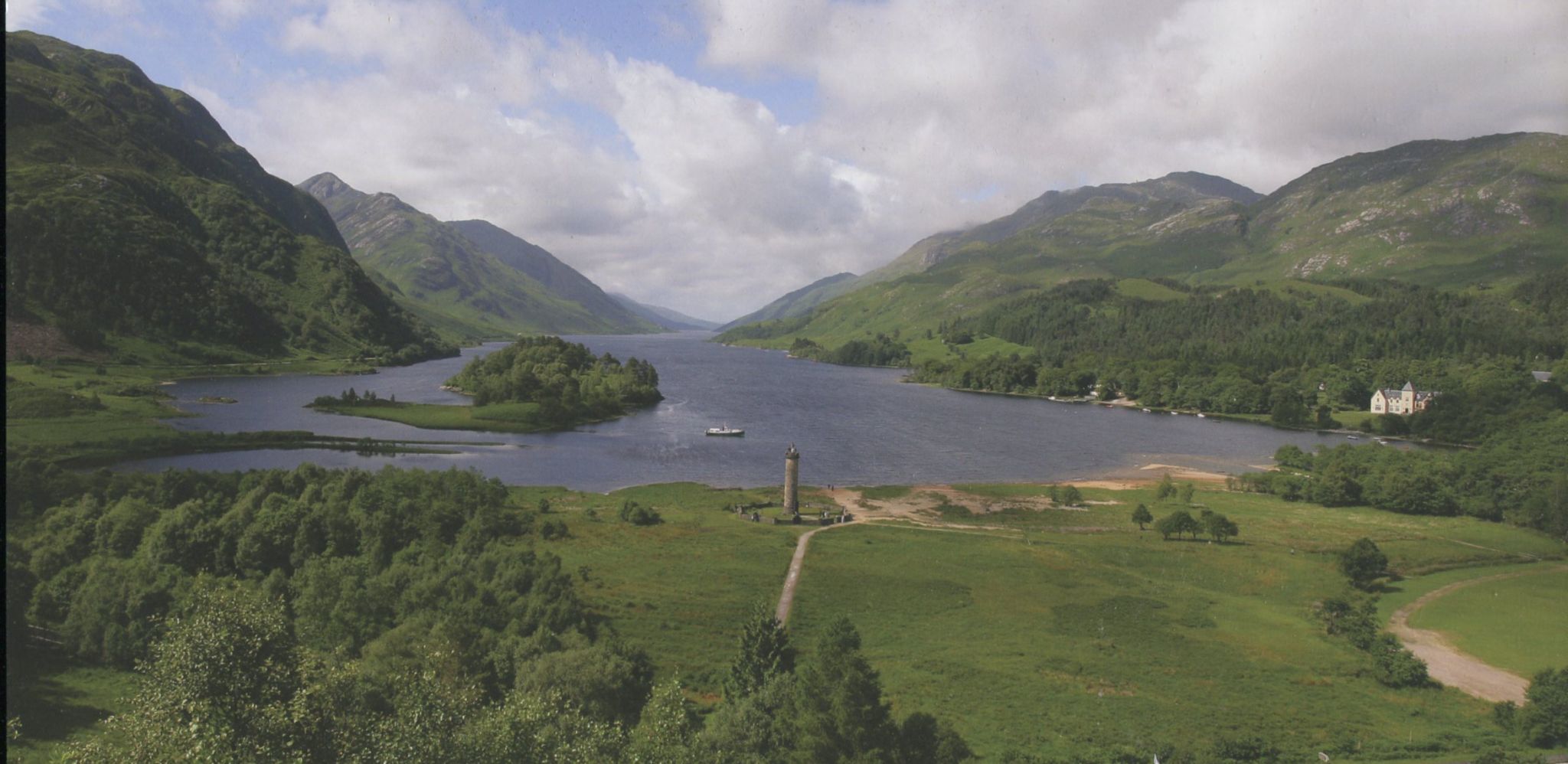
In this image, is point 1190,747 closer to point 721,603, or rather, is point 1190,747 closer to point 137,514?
point 721,603

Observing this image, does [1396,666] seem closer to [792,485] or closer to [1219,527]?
[1219,527]

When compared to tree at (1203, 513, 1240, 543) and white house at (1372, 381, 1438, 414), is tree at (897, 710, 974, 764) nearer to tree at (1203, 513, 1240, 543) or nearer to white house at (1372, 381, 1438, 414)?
tree at (1203, 513, 1240, 543)

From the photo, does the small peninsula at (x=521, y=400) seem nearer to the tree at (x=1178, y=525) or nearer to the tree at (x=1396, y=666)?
the tree at (x=1178, y=525)

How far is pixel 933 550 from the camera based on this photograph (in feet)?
241

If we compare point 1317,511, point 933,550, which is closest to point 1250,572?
point 933,550

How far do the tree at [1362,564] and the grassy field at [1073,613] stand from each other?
172 centimetres

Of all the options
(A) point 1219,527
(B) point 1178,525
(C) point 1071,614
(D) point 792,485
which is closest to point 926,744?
(C) point 1071,614

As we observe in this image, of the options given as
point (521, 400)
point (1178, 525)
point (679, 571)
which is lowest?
point (679, 571)

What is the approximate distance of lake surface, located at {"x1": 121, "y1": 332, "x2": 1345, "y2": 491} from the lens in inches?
4555

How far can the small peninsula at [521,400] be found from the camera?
15238cm

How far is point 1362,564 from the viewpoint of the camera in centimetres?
6875

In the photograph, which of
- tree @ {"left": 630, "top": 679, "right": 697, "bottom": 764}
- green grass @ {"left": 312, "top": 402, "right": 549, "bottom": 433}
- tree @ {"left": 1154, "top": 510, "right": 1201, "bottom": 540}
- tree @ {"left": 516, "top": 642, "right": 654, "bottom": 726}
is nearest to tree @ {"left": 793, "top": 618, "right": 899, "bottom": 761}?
tree @ {"left": 630, "top": 679, "right": 697, "bottom": 764}

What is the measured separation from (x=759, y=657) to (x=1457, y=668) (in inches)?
1757

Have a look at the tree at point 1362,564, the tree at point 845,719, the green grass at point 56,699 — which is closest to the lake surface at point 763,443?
the tree at point 1362,564
